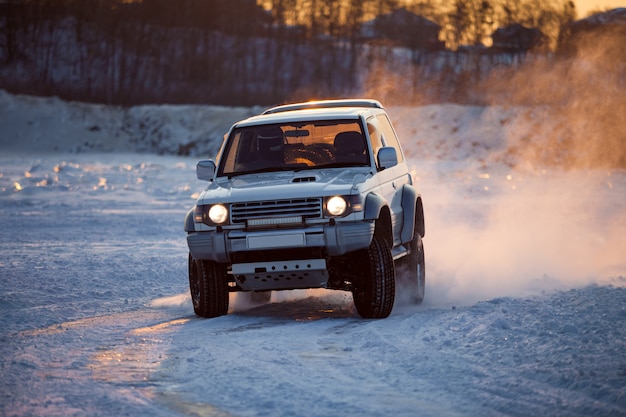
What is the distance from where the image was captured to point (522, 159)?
3794 cm

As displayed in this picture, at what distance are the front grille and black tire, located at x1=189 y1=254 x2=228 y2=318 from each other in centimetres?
60

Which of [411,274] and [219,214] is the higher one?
[219,214]

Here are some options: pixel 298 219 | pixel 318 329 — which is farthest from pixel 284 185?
pixel 318 329

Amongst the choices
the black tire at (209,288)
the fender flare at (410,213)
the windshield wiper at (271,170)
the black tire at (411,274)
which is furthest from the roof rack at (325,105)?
the black tire at (209,288)

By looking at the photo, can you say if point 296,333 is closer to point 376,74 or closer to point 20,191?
point 20,191

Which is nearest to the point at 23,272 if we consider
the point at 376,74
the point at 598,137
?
the point at 598,137

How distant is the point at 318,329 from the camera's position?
8.80 meters

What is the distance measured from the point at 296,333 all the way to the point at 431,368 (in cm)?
169

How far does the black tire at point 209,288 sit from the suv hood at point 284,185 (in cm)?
58

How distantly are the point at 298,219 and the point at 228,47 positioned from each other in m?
60.4

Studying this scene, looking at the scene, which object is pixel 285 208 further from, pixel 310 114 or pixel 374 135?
pixel 374 135

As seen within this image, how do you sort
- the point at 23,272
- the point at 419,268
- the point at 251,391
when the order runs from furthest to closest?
1. the point at 23,272
2. the point at 419,268
3. the point at 251,391

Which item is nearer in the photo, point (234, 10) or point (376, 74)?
point (376, 74)

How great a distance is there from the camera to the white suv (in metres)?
8.86
